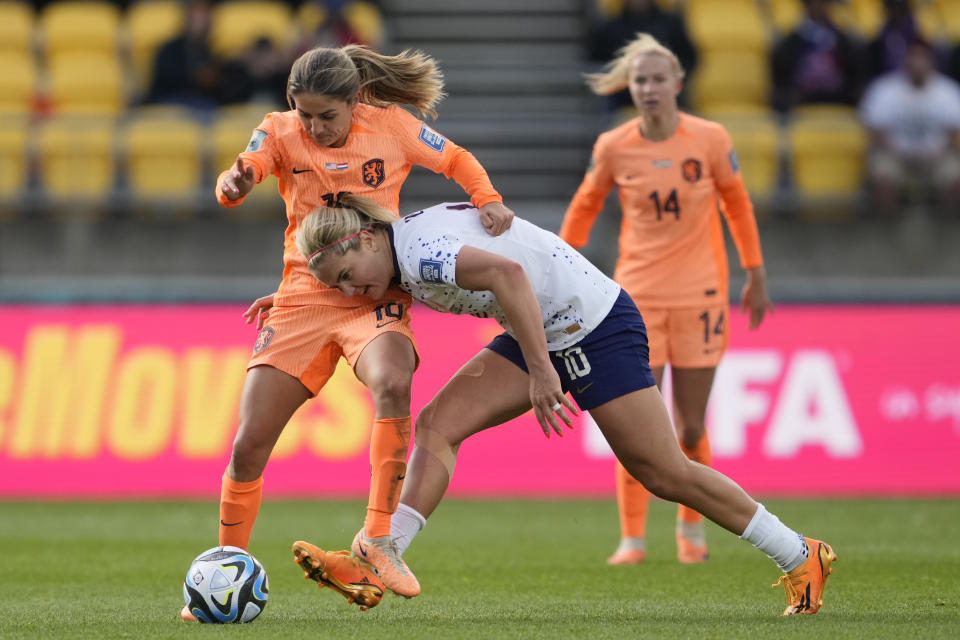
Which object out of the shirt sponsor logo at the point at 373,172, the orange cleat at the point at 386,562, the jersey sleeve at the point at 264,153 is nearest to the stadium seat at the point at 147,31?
the jersey sleeve at the point at 264,153

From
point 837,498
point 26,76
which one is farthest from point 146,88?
point 837,498

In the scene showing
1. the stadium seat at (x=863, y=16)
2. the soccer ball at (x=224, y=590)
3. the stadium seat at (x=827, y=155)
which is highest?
the stadium seat at (x=863, y=16)

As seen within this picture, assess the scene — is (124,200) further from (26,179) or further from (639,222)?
(639,222)

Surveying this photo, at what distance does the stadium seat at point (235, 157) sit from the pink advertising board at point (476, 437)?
7.24 ft

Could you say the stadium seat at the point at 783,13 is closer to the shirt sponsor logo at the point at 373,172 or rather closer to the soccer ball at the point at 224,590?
the shirt sponsor logo at the point at 373,172

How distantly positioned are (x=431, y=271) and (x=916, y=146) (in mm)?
8677

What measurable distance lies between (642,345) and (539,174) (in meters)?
8.76

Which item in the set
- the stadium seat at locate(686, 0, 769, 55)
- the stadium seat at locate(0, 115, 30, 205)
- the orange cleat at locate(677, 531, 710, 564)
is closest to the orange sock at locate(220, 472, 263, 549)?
the orange cleat at locate(677, 531, 710, 564)

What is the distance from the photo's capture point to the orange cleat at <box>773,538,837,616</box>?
5156 millimetres

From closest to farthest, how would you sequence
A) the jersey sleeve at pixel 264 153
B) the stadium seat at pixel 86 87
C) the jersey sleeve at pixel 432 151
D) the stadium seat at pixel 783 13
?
1. the jersey sleeve at pixel 264 153
2. the jersey sleeve at pixel 432 151
3. the stadium seat at pixel 86 87
4. the stadium seat at pixel 783 13

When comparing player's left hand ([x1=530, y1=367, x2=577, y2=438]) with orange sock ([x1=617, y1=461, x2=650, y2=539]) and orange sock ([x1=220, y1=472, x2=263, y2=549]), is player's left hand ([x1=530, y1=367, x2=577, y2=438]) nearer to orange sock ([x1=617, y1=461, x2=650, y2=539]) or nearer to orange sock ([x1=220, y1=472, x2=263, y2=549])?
orange sock ([x1=220, y1=472, x2=263, y2=549])

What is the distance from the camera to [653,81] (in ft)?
23.2

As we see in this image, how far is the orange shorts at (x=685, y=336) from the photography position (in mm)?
7145

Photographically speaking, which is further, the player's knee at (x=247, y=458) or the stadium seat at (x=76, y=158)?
the stadium seat at (x=76, y=158)
